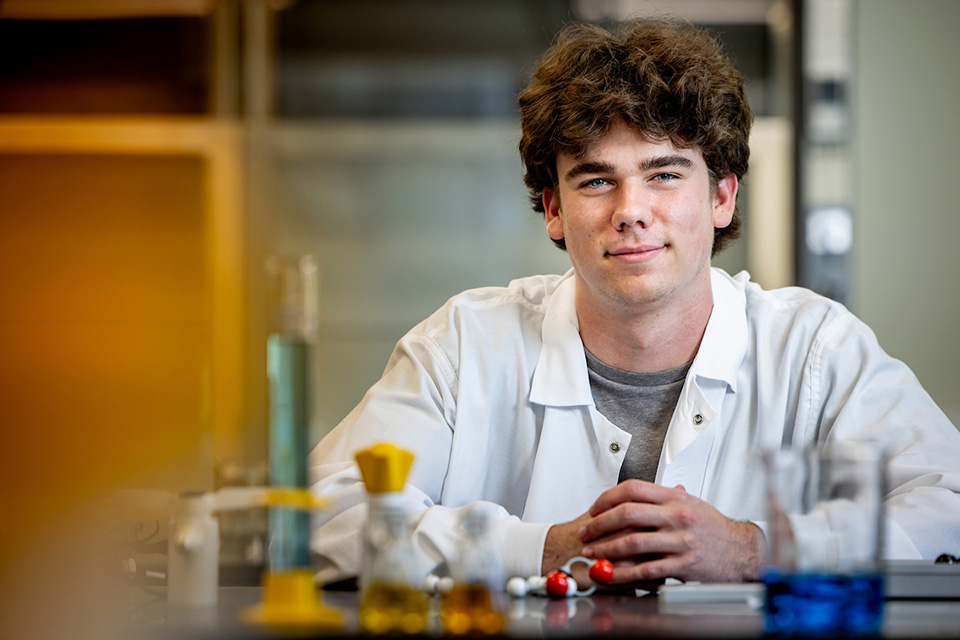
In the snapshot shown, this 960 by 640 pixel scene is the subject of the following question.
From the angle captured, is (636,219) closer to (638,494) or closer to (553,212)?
(553,212)

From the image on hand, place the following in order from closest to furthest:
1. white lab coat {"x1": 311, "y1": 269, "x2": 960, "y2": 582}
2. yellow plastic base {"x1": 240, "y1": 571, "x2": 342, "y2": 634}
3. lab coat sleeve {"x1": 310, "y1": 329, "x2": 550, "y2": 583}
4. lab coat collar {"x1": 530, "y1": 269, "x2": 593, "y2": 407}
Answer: yellow plastic base {"x1": 240, "y1": 571, "x2": 342, "y2": 634} → lab coat sleeve {"x1": 310, "y1": 329, "x2": 550, "y2": 583} → white lab coat {"x1": 311, "y1": 269, "x2": 960, "y2": 582} → lab coat collar {"x1": 530, "y1": 269, "x2": 593, "y2": 407}

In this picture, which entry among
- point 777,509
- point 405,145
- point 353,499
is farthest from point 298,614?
point 405,145

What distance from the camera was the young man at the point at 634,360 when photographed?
5.23 feet

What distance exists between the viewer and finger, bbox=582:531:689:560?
115 centimetres

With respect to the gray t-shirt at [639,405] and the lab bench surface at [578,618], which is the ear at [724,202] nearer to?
the gray t-shirt at [639,405]

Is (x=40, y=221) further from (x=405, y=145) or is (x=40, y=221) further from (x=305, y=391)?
(x=305, y=391)

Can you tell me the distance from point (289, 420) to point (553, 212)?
1219 millimetres

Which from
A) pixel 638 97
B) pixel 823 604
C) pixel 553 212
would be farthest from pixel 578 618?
pixel 553 212

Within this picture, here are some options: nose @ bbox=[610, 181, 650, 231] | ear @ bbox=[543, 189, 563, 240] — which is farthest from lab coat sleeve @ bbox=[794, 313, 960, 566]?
ear @ bbox=[543, 189, 563, 240]

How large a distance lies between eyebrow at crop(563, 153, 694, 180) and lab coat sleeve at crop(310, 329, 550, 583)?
0.39m

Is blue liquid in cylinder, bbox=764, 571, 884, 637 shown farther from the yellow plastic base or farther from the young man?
the young man

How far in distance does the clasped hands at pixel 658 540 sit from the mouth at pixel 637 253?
485 mm

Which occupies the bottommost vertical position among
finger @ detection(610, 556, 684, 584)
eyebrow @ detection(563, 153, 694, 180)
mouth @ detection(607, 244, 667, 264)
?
finger @ detection(610, 556, 684, 584)

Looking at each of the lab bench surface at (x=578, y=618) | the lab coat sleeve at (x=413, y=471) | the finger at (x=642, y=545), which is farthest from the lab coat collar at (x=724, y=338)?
the lab bench surface at (x=578, y=618)
